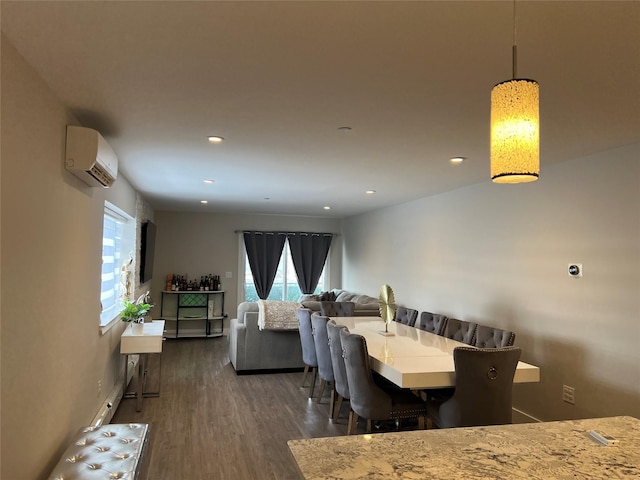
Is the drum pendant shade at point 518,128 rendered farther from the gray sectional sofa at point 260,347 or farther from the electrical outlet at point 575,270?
the gray sectional sofa at point 260,347

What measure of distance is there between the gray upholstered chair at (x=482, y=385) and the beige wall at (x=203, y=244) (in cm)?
→ 650

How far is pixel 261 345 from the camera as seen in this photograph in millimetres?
5887

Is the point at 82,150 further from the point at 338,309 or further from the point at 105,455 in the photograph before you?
the point at 338,309

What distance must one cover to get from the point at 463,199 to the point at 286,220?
15.1 feet

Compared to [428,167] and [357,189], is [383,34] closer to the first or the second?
[428,167]

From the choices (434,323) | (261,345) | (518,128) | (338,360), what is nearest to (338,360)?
(338,360)

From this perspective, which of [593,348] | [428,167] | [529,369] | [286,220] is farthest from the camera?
[286,220]

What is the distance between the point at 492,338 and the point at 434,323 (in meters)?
0.96

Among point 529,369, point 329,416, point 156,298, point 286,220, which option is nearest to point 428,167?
point 529,369

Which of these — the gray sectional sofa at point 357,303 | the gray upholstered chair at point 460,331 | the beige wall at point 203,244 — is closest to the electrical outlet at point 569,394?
the gray upholstered chair at point 460,331

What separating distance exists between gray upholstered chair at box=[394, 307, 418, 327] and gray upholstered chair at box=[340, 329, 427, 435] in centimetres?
191

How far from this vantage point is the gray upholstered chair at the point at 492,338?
3.61 meters

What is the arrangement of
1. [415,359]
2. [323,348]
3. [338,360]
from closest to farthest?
[415,359], [338,360], [323,348]

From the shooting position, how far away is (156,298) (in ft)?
27.7
